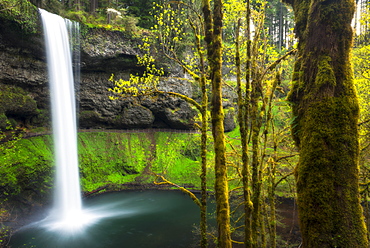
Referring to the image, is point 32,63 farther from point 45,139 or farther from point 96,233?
point 96,233

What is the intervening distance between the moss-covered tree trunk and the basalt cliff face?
44.3ft

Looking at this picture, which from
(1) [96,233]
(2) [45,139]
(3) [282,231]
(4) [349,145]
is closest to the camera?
(4) [349,145]

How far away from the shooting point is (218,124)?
454 centimetres

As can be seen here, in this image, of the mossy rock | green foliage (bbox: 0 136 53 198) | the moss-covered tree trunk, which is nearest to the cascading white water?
green foliage (bbox: 0 136 53 198)

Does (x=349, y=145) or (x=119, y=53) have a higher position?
(x=119, y=53)

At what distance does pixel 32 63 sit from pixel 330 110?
26655 millimetres

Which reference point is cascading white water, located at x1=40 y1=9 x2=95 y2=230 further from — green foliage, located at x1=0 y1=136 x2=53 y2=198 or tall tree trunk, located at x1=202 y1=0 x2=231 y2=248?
tall tree trunk, located at x1=202 y1=0 x2=231 y2=248

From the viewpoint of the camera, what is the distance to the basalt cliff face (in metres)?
20.4

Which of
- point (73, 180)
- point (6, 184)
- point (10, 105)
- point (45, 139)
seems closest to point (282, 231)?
point (73, 180)

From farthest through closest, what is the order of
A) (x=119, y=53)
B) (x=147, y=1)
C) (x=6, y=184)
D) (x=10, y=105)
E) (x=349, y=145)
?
1. (x=147, y=1)
2. (x=119, y=53)
3. (x=10, y=105)
4. (x=6, y=184)
5. (x=349, y=145)

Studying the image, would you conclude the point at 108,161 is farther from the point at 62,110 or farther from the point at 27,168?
the point at 27,168

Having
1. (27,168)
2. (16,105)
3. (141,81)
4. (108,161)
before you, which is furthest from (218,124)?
(16,105)

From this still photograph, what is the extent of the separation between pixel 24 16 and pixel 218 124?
21287mm

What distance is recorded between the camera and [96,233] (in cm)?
1423
